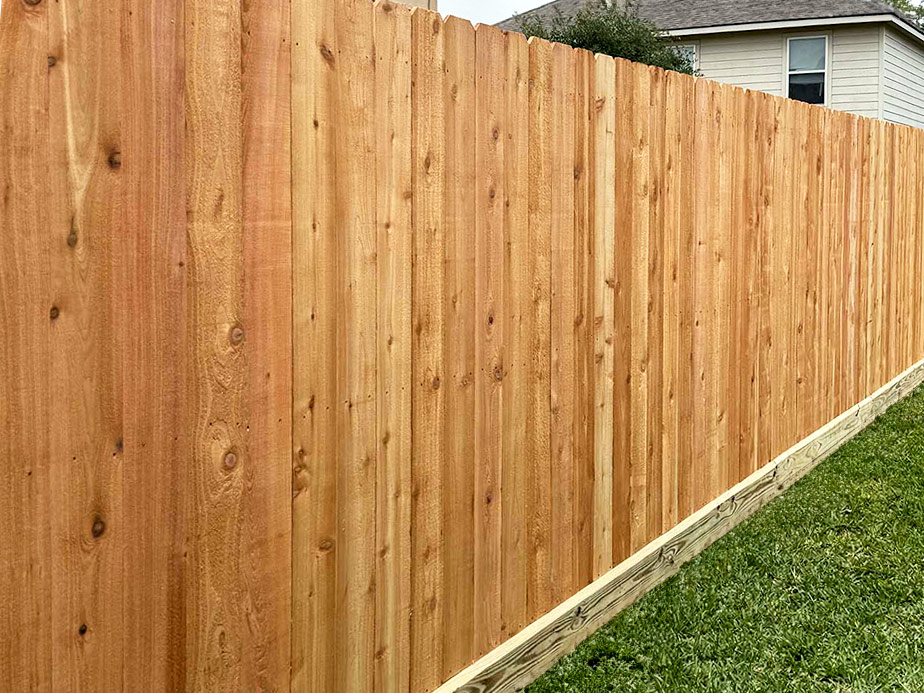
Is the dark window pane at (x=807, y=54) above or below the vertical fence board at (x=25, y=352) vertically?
above

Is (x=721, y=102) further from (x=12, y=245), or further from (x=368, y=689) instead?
(x=12, y=245)

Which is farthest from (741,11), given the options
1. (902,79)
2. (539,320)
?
(539,320)

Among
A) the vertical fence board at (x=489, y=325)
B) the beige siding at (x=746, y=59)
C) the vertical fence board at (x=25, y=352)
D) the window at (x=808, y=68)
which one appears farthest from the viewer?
the beige siding at (x=746, y=59)

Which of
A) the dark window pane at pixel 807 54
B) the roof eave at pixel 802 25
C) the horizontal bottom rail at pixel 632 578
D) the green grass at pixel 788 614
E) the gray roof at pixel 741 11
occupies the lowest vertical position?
the green grass at pixel 788 614

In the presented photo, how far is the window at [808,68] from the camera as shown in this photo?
2161 cm

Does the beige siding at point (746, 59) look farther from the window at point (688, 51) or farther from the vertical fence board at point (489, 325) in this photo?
the vertical fence board at point (489, 325)

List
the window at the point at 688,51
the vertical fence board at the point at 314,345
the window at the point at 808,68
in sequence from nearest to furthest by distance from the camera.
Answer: the vertical fence board at the point at 314,345, the window at the point at 808,68, the window at the point at 688,51

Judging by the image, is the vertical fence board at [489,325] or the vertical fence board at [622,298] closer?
the vertical fence board at [489,325]

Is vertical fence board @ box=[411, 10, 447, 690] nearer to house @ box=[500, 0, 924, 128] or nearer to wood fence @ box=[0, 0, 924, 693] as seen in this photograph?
wood fence @ box=[0, 0, 924, 693]

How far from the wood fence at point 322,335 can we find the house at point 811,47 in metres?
18.1

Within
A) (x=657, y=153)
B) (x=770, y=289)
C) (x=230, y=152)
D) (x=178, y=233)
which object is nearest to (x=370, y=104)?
(x=230, y=152)

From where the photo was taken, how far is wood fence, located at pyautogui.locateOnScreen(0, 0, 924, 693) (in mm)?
1990

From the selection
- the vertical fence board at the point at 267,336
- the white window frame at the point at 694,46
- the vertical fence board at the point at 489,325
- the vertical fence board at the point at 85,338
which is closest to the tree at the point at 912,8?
the white window frame at the point at 694,46

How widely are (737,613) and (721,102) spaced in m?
2.35
